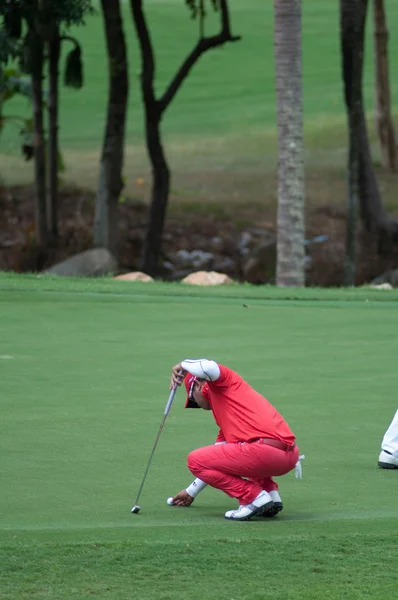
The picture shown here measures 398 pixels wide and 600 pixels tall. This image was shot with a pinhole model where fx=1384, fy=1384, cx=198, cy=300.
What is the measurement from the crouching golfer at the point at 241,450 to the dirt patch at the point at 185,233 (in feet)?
71.6

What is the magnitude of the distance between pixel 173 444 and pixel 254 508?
1.77m

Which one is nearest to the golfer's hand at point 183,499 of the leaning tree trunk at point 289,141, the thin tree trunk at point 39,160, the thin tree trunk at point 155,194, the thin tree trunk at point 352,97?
the leaning tree trunk at point 289,141

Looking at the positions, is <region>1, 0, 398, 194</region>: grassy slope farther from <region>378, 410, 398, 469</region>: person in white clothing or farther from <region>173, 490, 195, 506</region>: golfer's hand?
<region>173, 490, 195, 506</region>: golfer's hand

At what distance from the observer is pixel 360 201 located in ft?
97.0

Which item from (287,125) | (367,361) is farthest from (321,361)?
(287,125)

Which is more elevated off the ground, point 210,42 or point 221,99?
point 210,42

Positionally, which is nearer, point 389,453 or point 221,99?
point 389,453

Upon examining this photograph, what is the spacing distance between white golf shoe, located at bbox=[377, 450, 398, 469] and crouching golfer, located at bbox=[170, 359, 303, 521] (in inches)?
39.4

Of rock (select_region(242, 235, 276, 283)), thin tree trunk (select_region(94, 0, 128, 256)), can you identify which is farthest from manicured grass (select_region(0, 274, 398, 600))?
rock (select_region(242, 235, 276, 283))

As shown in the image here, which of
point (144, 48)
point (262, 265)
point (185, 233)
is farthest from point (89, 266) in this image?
point (185, 233)

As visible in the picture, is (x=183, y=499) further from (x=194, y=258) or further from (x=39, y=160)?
(x=194, y=258)

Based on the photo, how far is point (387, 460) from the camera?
8102 mm

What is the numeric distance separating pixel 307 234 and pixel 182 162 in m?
8.52

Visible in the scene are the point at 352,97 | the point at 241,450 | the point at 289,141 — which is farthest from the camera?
the point at 352,97
